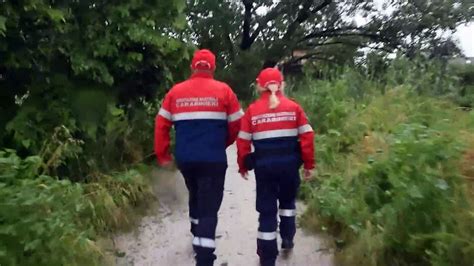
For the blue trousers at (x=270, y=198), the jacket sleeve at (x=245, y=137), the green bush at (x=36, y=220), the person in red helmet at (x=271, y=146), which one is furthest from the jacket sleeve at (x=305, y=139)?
the green bush at (x=36, y=220)

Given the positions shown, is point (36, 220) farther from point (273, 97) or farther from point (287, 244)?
point (287, 244)

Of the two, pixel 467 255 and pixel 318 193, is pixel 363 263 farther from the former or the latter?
pixel 318 193

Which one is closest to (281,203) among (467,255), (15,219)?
(467,255)

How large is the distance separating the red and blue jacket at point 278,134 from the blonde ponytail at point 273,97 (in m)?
0.03

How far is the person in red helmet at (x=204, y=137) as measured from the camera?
6.00 metres

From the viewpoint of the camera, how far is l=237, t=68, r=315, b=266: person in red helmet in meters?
6.02

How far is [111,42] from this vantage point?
25.6 feet

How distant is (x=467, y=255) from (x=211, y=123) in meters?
2.14

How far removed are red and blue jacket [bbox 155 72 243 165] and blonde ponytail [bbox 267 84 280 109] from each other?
273 millimetres

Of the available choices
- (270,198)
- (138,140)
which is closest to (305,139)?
(270,198)

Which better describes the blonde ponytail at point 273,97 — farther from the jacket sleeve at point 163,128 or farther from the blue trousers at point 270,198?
the jacket sleeve at point 163,128

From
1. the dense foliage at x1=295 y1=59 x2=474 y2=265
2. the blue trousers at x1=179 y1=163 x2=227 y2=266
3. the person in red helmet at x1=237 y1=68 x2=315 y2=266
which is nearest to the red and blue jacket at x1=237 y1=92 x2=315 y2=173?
the person in red helmet at x1=237 y1=68 x2=315 y2=266

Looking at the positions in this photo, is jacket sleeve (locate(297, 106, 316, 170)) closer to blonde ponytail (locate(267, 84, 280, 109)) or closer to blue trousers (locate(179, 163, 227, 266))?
blonde ponytail (locate(267, 84, 280, 109))

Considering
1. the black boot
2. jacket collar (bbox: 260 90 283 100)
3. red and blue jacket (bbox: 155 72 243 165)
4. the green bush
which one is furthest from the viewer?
the black boot
